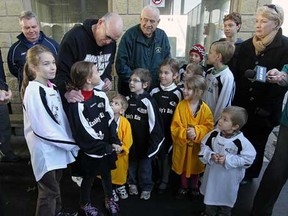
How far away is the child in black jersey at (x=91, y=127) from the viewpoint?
1.96 metres

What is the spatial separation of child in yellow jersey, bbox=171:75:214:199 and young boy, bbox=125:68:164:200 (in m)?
0.18

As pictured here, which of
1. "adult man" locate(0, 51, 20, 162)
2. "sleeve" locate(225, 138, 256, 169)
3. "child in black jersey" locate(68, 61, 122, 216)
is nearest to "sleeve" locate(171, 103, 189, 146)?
"sleeve" locate(225, 138, 256, 169)

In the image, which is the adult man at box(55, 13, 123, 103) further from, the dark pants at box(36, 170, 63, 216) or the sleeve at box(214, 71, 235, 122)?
the sleeve at box(214, 71, 235, 122)

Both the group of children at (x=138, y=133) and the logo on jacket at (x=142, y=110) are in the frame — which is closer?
the group of children at (x=138, y=133)

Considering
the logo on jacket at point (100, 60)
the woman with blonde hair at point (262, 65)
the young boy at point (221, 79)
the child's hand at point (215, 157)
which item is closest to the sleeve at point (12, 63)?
the logo on jacket at point (100, 60)

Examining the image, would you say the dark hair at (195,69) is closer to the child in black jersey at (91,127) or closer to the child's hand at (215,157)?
the child's hand at (215,157)

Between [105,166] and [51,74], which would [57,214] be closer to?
[105,166]

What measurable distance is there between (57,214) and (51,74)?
123 centimetres

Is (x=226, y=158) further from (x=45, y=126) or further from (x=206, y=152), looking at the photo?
(x=45, y=126)

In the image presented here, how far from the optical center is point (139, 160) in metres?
2.62

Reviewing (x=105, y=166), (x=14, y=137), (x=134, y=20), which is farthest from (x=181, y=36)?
(x=14, y=137)

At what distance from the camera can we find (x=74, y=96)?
1.95 metres

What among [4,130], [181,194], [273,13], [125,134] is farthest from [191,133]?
[4,130]

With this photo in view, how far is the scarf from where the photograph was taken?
2.19m
